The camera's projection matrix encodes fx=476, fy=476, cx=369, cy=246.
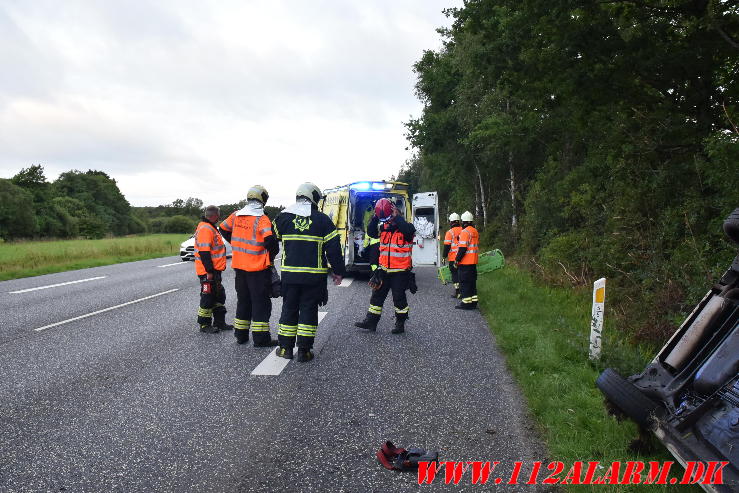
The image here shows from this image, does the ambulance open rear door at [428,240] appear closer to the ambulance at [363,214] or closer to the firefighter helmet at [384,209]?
the ambulance at [363,214]

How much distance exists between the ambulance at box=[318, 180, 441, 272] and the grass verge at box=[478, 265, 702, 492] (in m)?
4.32

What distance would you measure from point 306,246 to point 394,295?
1.97m

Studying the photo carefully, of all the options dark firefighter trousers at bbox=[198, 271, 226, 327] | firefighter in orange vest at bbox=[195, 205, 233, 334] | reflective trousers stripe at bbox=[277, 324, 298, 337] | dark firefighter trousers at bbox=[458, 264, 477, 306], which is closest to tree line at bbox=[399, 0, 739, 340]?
dark firefighter trousers at bbox=[458, 264, 477, 306]

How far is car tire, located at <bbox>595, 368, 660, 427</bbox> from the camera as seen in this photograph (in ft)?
8.93

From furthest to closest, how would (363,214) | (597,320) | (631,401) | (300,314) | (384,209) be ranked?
(363,214)
(384,209)
(300,314)
(597,320)
(631,401)

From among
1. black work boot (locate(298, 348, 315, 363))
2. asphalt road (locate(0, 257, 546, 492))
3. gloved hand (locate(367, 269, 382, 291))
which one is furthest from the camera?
gloved hand (locate(367, 269, 382, 291))

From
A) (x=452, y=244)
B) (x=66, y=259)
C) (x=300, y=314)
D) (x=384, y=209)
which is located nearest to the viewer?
(x=300, y=314)

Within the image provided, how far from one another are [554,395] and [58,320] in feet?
24.1

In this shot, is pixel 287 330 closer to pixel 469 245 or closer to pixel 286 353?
pixel 286 353

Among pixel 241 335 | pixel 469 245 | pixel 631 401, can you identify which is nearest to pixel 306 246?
pixel 241 335

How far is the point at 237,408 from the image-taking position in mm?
3918

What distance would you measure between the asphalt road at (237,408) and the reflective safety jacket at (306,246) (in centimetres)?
98

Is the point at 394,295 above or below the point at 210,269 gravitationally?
below

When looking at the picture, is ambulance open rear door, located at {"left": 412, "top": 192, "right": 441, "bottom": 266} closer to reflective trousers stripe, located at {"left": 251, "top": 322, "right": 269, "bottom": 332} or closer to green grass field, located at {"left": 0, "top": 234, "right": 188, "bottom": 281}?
reflective trousers stripe, located at {"left": 251, "top": 322, "right": 269, "bottom": 332}
